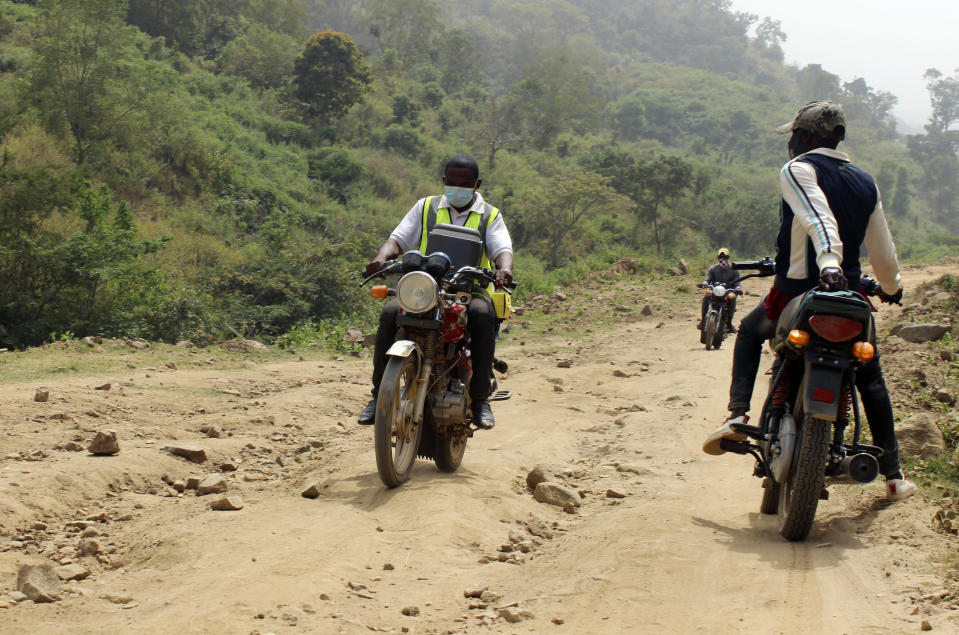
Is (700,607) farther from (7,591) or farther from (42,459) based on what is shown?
(42,459)

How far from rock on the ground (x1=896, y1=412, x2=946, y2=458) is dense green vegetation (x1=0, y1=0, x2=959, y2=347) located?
10.4m

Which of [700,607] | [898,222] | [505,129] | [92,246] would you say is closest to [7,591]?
[700,607]

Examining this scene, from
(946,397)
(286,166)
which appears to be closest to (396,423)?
(946,397)

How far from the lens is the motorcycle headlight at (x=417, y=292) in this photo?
4816 mm

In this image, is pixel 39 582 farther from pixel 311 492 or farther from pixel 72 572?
pixel 311 492

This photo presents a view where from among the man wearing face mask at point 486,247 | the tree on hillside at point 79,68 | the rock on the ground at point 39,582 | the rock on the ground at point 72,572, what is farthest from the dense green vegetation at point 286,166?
the rock on the ground at point 39,582

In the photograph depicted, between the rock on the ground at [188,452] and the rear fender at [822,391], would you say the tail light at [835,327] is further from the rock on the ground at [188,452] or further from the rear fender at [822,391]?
the rock on the ground at [188,452]

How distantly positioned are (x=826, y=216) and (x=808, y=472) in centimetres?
118

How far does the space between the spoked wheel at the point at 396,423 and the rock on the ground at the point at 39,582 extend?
64.6 inches

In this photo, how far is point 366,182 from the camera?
34000mm

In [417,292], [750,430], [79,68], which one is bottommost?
[750,430]

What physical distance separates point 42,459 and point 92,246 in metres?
8.95

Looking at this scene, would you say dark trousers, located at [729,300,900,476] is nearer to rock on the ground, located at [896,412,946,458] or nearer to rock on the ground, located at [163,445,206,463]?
rock on the ground, located at [896,412,946,458]

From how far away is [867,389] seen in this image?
13.8 ft
